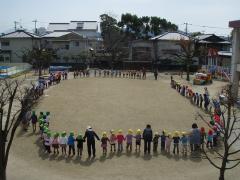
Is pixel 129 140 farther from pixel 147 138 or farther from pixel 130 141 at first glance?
pixel 147 138

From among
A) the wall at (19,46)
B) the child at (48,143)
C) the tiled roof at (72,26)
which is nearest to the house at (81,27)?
the tiled roof at (72,26)

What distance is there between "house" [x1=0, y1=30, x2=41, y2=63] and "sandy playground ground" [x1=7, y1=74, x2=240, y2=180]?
71.4 feet

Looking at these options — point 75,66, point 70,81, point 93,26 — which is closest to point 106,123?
point 70,81

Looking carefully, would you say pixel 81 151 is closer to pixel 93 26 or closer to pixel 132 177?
pixel 132 177

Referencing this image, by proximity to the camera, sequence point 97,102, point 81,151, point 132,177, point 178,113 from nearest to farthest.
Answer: point 132,177, point 81,151, point 178,113, point 97,102

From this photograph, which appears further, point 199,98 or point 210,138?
point 199,98

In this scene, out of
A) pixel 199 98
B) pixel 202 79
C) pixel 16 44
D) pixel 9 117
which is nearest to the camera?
pixel 9 117

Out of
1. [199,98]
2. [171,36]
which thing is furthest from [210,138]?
[171,36]

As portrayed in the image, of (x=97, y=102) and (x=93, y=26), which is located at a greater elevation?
(x=93, y=26)

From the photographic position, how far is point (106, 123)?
2158cm

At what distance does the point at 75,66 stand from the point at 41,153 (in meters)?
38.1

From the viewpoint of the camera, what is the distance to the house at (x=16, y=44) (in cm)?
5884

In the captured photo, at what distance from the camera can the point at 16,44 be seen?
59250 millimetres

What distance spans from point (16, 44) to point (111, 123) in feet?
138
